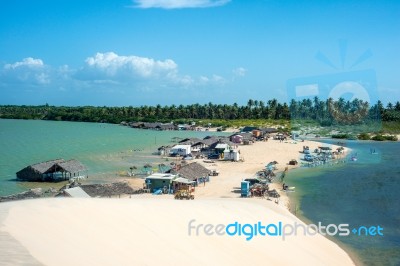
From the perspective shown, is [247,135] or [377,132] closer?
[247,135]

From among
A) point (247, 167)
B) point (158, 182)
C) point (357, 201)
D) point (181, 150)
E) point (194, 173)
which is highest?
point (181, 150)

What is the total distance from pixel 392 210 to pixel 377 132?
5162 centimetres

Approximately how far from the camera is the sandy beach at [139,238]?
10.4m

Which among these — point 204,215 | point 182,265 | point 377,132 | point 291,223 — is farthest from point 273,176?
point 377,132

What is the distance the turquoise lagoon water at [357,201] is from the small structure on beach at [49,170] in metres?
16.1

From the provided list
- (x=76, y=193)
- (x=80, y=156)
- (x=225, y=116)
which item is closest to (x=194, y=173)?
(x=76, y=193)

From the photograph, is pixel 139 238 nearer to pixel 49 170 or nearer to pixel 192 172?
pixel 192 172

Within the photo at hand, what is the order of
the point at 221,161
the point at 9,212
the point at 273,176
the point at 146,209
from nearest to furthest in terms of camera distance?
the point at 9,212 → the point at 146,209 → the point at 273,176 → the point at 221,161

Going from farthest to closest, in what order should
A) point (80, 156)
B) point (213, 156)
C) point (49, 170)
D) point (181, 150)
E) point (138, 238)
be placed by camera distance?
point (181, 150), point (80, 156), point (213, 156), point (49, 170), point (138, 238)

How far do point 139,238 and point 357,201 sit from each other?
1665 centimetres

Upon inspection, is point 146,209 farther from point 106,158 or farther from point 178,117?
point 178,117

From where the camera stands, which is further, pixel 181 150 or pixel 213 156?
pixel 181 150

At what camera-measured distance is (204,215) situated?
52.3 feet

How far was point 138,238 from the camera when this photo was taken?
12.5m
